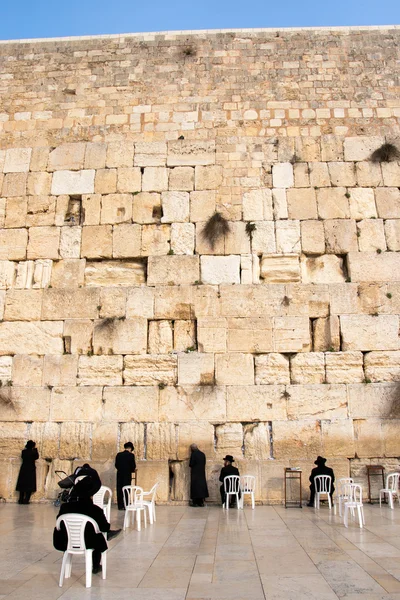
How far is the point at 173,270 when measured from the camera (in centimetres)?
984

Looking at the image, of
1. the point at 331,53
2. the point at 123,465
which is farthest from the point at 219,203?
the point at 123,465

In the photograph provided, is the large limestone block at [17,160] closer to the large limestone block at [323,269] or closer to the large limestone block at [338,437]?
the large limestone block at [323,269]

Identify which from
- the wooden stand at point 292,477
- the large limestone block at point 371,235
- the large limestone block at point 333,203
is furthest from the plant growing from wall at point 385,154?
the wooden stand at point 292,477

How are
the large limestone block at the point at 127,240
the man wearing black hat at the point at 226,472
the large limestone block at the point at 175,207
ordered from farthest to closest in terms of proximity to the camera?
the large limestone block at the point at 175,207 → the large limestone block at the point at 127,240 → the man wearing black hat at the point at 226,472

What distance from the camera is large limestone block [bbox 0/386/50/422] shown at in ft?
A: 30.4

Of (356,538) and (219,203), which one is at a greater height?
(219,203)

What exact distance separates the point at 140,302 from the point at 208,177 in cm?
280

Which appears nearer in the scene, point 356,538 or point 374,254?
point 356,538

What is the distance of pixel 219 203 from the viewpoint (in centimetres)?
1023

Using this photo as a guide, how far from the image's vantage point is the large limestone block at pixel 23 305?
9.78m

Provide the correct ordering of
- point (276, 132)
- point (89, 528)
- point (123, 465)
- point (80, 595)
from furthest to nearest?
1. point (276, 132)
2. point (123, 465)
3. point (89, 528)
4. point (80, 595)

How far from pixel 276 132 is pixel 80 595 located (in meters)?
9.08

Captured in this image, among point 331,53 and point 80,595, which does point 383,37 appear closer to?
point 331,53

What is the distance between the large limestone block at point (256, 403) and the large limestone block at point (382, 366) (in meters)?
1.56
